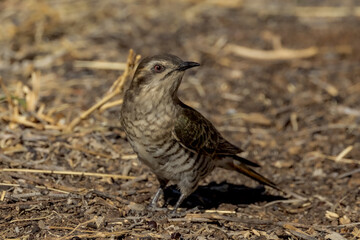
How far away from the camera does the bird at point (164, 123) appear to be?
18.1 feet

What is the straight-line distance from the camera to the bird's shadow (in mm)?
6637

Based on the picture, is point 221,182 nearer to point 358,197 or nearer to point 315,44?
point 358,197

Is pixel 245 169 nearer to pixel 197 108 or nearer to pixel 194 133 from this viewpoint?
pixel 194 133

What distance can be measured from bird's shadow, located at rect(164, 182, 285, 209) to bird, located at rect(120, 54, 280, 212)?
2.07 feet

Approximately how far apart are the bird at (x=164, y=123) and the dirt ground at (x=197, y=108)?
0.50 m

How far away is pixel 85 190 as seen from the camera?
6039 mm

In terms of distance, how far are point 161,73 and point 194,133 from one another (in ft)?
2.37

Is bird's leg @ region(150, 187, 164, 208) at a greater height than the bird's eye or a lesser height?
lesser

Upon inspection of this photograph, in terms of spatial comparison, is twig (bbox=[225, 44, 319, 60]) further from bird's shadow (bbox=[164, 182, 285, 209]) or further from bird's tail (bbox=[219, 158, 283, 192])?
bird's tail (bbox=[219, 158, 283, 192])

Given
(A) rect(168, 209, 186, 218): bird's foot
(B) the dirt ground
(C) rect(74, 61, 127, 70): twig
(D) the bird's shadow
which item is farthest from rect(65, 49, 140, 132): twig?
(C) rect(74, 61, 127, 70): twig

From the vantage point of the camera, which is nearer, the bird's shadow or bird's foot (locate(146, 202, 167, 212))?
bird's foot (locate(146, 202, 167, 212))

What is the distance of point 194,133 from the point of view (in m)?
5.84

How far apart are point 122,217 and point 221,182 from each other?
1.83 m

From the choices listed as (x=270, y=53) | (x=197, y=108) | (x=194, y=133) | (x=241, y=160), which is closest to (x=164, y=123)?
(x=194, y=133)
